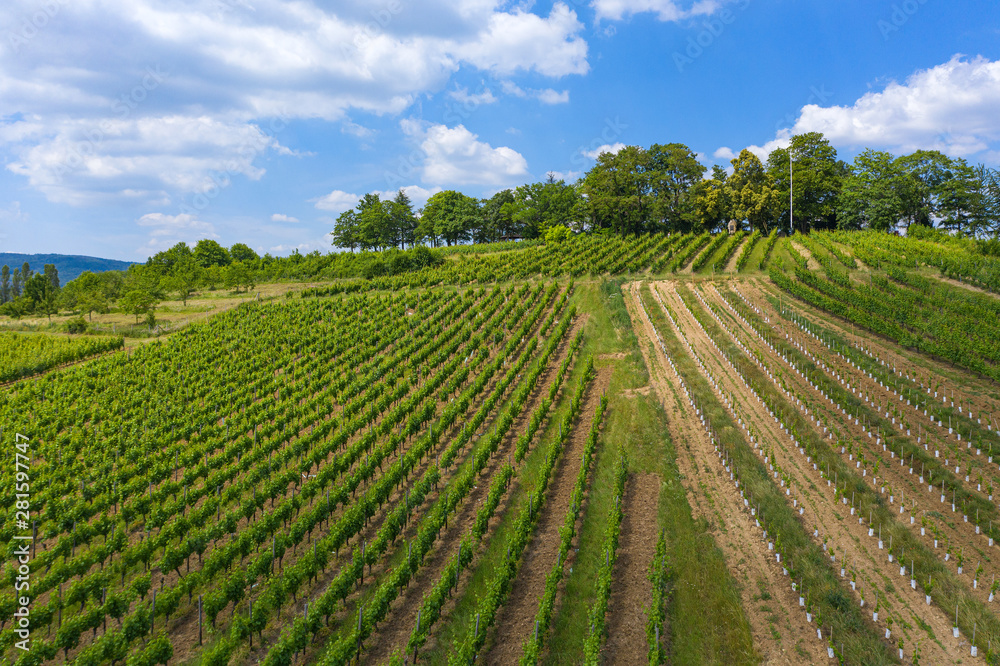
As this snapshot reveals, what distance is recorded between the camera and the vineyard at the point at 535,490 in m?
12.0

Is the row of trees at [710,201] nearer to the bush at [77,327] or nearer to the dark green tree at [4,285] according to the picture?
the bush at [77,327]

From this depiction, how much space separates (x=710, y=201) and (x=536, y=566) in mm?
65844

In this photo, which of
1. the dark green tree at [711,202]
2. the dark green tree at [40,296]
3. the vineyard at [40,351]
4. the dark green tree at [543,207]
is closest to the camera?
the vineyard at [40,351]

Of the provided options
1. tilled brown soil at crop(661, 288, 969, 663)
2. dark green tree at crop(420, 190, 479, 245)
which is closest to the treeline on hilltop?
dark green tree at crop(420, 190, 479, 245)

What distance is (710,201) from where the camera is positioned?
68.2 metres

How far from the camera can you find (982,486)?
16.6 meters

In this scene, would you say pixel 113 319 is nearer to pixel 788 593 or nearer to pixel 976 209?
pixel 788 593

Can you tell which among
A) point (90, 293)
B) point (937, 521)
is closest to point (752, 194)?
point (937, 521)

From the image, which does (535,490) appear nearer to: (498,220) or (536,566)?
(536,566)

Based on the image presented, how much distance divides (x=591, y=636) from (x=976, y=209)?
242 feet

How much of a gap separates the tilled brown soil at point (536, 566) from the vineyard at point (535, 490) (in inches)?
3.2

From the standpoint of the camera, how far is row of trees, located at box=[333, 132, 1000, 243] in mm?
58219

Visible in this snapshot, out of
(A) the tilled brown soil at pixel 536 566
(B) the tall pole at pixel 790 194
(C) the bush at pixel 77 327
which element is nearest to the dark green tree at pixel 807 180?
(B) the tall pole at pixel 790 194

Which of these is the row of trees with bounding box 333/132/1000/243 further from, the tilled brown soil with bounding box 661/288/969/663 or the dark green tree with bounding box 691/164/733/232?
the tilled brown soil with bounding box 661/288/969/663
